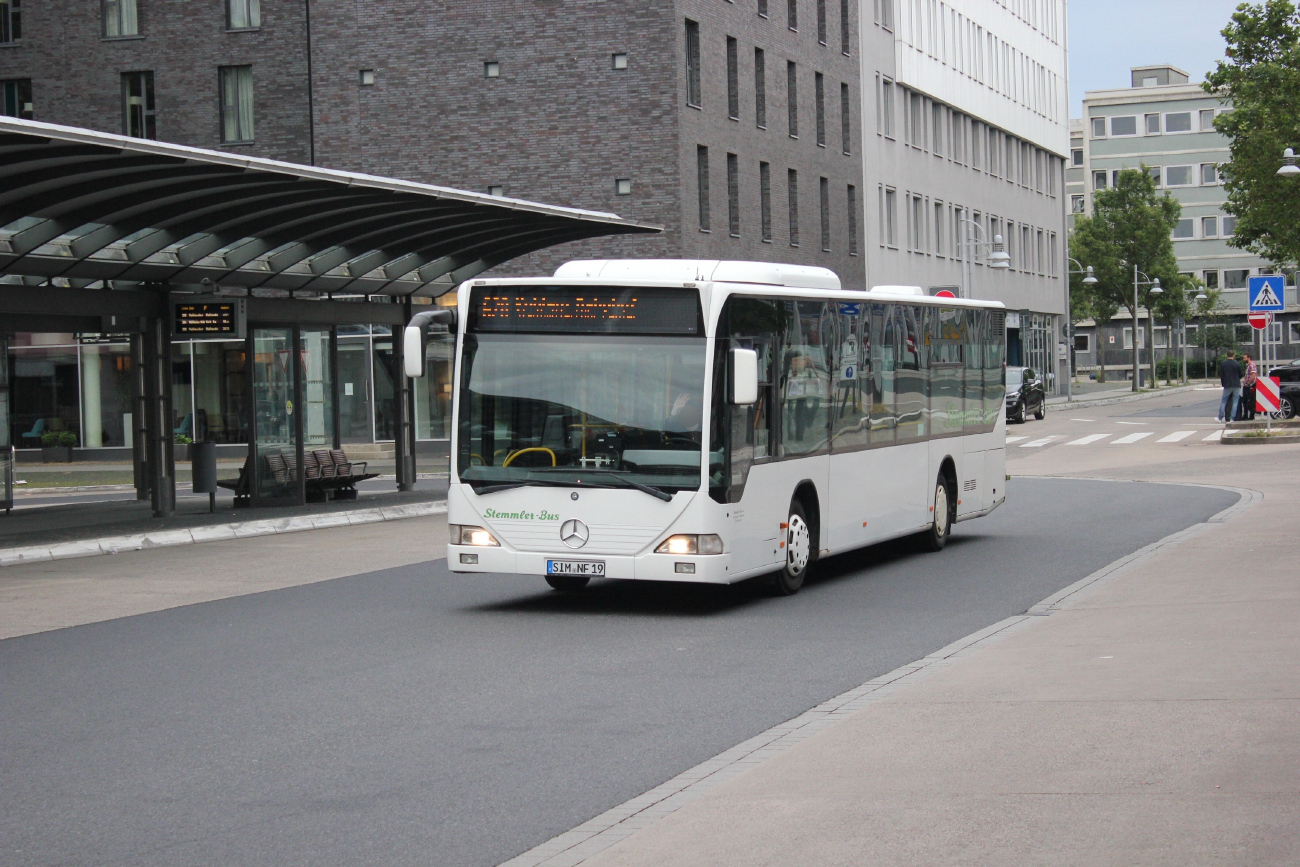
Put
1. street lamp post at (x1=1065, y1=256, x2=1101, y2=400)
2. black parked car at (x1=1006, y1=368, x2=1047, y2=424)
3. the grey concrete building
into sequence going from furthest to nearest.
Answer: the grey concrete building < street lamp post at (x1=1065, y1=256, x2=1101, y2=400) < black parked car at (x1=1006, y1=368, x2=1047, y2=424)

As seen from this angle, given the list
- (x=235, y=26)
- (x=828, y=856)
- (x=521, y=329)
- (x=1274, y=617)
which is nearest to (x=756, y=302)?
(x=521, y=329)

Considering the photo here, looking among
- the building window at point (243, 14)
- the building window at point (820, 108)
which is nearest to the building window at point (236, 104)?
the building window at point (243, 14)

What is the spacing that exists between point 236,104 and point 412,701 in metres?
41.0

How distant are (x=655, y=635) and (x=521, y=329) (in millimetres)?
2814

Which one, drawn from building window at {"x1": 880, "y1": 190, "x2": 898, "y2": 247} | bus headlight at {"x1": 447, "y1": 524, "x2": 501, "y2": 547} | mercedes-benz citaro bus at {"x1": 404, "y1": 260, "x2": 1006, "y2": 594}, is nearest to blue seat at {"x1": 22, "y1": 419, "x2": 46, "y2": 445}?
building window at {"x1": 880, "y1": 190, "x2": 898, "y2": 247}

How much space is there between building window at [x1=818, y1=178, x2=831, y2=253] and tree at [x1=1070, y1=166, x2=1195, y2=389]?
141 feet

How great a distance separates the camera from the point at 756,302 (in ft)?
45.5

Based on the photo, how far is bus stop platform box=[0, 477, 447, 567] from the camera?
19.5 m

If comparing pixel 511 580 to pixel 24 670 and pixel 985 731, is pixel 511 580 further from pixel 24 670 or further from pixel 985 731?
pixel 985 731

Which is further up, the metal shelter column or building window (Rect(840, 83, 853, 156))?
building window (Rect(840, 83, 853, 156))

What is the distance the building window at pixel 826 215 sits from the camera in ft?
181

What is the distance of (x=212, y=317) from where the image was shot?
22.3 metres

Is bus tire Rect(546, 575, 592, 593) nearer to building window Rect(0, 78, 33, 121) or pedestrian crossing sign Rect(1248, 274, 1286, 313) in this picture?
pedestrian crossing sign Rect(1248, 274, 1286, 313)

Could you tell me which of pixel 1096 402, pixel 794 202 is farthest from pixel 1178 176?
pixel 794 202
